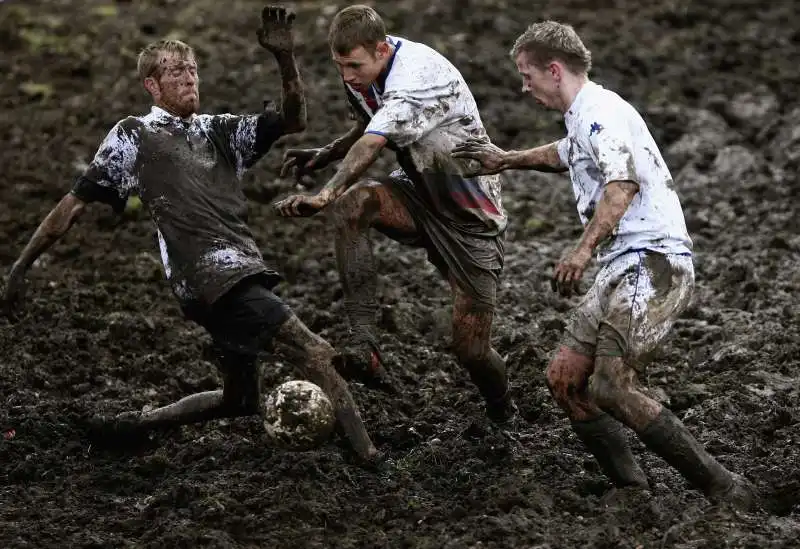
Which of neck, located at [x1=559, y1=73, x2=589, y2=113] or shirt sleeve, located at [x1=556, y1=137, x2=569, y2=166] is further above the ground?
neck, located at [x1=559, y1=73, x2=589, y2=113]

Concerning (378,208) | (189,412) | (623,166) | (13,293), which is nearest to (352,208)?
(378,208)

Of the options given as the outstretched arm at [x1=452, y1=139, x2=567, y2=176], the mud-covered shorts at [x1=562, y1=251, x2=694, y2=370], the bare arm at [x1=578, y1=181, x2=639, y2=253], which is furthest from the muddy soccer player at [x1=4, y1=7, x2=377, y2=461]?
the bare arm at [x1=578, y1=181, x2=639, y2=253]

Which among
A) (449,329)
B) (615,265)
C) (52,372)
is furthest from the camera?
(449,329)

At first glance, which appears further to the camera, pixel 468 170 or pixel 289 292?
pixel 289 292

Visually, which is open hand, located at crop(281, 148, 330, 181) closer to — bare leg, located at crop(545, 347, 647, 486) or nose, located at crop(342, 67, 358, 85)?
nose, located at crop(342, 67, 358, 85)

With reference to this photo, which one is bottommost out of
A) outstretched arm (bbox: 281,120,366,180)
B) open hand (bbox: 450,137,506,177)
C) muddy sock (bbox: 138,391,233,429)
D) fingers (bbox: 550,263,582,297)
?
muddy sock (bbox: 138,391,233,429)

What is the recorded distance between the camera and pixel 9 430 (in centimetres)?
694

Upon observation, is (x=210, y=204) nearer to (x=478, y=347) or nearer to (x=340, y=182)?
(x=340, y=182)

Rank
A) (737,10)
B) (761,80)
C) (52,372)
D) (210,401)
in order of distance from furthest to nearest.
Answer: (737,10)
(761,80)
(52,372)
(210,401)

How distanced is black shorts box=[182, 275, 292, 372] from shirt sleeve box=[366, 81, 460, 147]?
980mm

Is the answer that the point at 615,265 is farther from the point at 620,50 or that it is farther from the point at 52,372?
the point at 620,50

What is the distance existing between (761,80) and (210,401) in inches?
314

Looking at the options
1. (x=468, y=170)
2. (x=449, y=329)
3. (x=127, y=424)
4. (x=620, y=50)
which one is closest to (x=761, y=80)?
(x=620, y=50)

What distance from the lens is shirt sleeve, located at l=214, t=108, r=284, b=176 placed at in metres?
6.51
